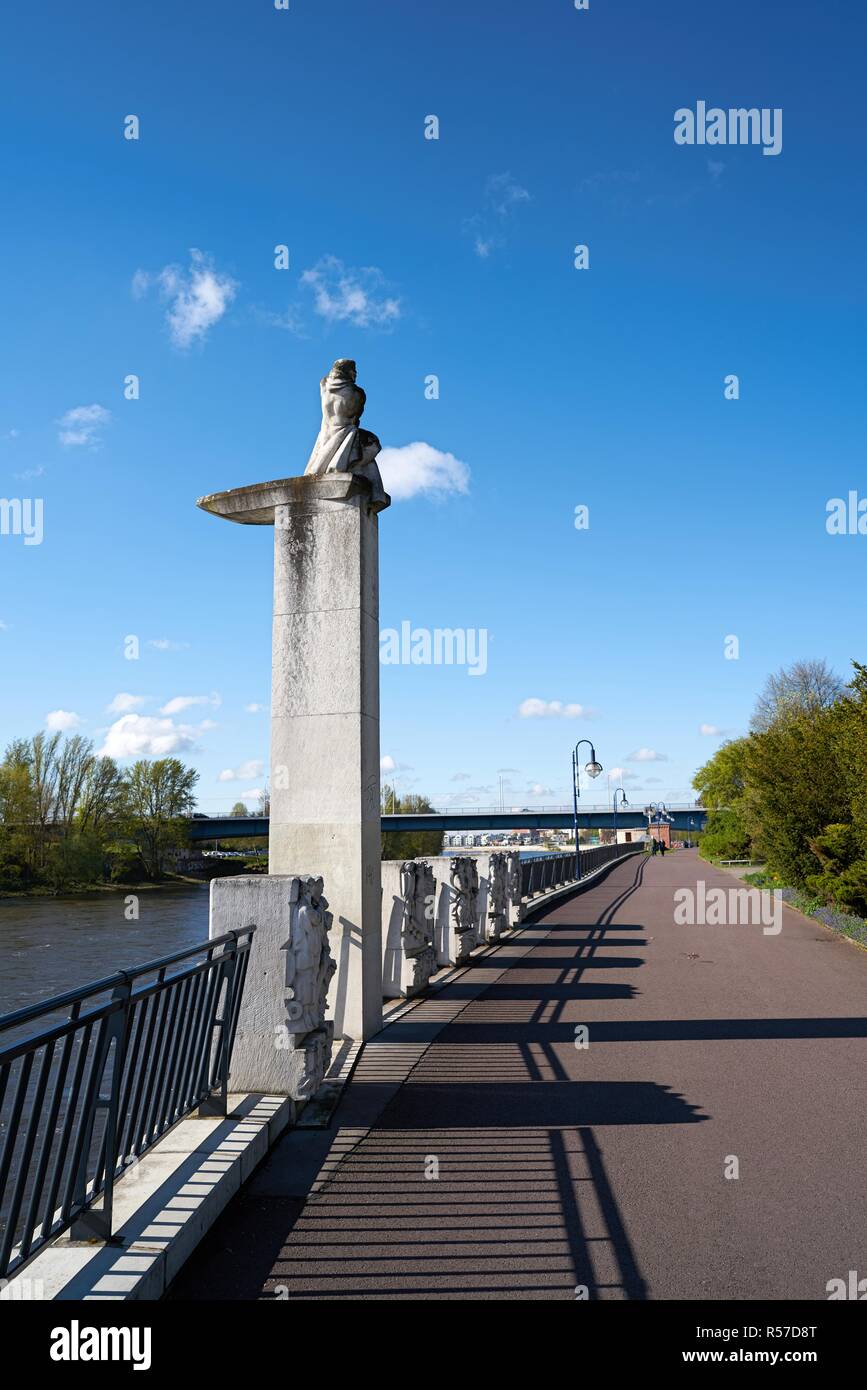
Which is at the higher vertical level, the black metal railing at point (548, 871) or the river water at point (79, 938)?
the black metal railing at point (548, 871)

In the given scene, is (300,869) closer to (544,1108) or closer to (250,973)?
(250,973)

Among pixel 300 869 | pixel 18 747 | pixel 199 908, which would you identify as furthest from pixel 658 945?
pixel 18 747

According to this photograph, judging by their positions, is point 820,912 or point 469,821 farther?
point 469,821

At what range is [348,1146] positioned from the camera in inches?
220

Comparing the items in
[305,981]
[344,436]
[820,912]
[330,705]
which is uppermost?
[344,436]

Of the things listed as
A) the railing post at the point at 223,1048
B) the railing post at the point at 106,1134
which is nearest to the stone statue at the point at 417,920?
the railing post at the point at 223,1048

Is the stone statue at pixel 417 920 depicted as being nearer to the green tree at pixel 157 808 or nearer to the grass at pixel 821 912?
the grass at pixel 821 912

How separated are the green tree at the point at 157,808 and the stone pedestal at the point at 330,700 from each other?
56125mm

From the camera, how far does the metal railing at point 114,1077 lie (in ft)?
11.1

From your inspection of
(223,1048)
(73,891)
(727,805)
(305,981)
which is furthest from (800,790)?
(73,891)

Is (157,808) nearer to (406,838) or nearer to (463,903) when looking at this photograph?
(406,838)

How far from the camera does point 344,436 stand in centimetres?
965

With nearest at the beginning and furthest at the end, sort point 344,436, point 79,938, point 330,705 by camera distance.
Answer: point 330,705
point 344,436
point 79,938

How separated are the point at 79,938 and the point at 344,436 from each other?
26.1 meters
